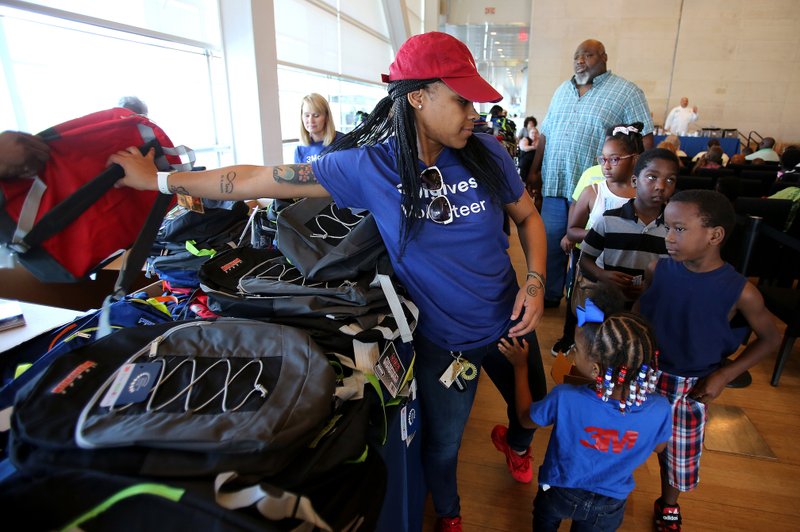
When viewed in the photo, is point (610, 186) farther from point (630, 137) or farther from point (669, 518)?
point (669, 518)

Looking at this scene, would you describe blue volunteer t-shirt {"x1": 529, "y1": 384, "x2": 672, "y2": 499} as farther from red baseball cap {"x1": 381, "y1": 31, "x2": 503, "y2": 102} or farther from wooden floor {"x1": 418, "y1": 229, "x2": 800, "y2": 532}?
red baseball cap {"x1": 381, "y1": 31, "x2": 503, "y2": 102}

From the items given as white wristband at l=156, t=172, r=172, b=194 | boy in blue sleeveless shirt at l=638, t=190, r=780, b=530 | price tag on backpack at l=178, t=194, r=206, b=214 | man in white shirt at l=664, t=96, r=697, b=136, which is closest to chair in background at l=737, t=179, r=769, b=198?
boy in blue sleeveless shirt at l=638, t=190, r=780, b=530

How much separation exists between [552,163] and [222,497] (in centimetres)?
309

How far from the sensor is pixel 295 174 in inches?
47.1

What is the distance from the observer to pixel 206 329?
96cm

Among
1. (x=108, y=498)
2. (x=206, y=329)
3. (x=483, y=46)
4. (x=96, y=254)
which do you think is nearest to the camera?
(x=108, y=498)

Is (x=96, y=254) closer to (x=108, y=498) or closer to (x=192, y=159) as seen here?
(x=192, y=159)

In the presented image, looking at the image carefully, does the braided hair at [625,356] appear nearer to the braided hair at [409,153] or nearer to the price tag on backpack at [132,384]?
the braided hair at [409,153]

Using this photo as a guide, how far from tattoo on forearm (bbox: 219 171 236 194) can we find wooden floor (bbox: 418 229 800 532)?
1447 mm

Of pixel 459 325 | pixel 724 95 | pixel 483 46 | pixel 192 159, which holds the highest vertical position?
pixel 483 46

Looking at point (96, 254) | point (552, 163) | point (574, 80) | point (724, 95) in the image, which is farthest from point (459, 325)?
point (724, 95)

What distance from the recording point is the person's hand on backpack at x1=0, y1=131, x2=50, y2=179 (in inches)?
35.4

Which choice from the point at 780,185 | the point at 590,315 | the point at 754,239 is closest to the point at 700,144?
the point at 780,185

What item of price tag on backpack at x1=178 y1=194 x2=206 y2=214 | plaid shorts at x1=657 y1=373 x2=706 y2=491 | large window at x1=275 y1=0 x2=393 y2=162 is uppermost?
large window at x1=275 y1=0 x2=393 y2=162
